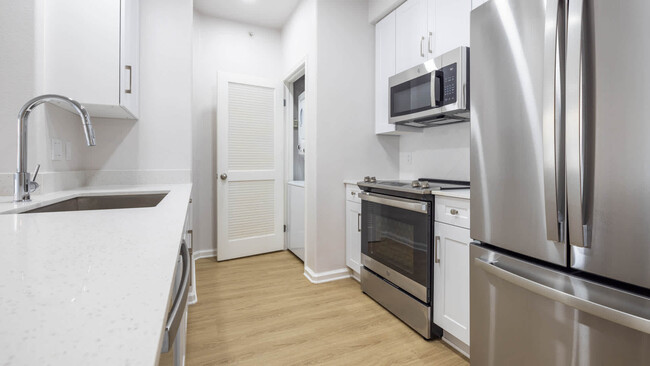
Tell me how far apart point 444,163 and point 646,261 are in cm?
163

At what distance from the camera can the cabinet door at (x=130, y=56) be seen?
67.4 inches

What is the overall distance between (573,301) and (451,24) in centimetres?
169

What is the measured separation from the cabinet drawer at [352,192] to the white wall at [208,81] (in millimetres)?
1609

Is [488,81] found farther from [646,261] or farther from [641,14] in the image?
[646,261]

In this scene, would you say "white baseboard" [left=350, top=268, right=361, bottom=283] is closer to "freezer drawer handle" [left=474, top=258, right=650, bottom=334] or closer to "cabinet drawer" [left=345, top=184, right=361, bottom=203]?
"cabinet drawer" [left=345, top=184, right=361, bottom=203]

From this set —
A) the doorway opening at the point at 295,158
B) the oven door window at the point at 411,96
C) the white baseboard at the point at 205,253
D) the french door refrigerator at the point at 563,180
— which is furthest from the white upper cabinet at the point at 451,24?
the white baseboard at the point at 205,253

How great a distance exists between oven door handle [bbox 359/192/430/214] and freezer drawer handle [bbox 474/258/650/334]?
0.54 metres

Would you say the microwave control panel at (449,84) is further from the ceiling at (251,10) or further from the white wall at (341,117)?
the ceiling at (251,10)

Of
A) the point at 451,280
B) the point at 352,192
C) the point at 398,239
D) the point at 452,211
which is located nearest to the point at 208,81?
the point at 352,192

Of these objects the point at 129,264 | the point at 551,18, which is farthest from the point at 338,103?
the point at 129,264

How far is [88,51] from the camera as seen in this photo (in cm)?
164

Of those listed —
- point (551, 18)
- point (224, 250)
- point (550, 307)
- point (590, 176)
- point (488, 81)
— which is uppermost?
point (551, 18)

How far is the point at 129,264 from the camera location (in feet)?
1.63

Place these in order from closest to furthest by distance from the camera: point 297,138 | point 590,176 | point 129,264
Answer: point 129,264
point 590,176
point 297,138
